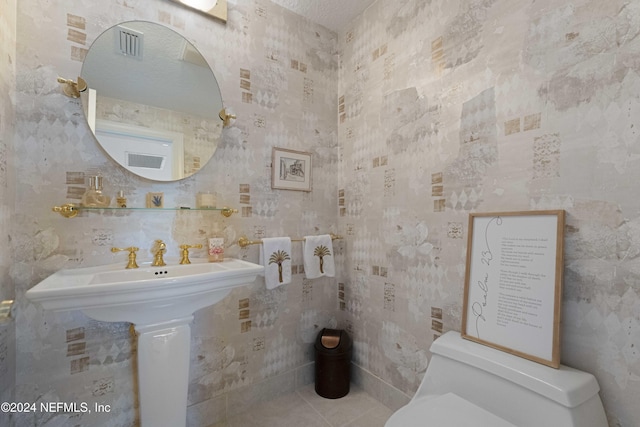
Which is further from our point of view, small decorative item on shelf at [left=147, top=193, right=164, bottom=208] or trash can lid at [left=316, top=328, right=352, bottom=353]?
trash can lid at [left=316, top=328, right=352, bottom=353]

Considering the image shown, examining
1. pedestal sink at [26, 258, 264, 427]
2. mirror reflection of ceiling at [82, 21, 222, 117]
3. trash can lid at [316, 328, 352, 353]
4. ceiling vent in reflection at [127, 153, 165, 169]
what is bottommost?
trash can lid at [316, 328, 352, 353]

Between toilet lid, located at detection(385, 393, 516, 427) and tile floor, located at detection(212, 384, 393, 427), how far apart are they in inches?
26.9

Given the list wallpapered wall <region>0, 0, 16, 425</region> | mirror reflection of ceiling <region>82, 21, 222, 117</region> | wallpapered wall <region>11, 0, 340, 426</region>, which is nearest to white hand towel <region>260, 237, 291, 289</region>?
wallpapered wall <region>11, 0, 340, 426</region>

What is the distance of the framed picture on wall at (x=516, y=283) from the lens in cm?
98

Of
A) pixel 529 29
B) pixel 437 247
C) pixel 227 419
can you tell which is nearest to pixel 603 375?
pixel 437 247

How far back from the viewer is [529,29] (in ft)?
3.59

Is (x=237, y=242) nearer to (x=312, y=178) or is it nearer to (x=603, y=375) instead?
(x=312, y=178)

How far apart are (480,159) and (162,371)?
5.24 feet

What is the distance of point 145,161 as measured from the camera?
4.45ft

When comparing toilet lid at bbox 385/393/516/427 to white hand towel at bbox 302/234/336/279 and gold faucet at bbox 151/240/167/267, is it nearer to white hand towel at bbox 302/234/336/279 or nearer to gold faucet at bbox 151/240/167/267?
white hand towel at bbox 302/234/336/279

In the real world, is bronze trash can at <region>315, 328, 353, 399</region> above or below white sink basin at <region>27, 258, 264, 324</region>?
below

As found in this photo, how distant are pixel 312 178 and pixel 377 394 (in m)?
1.42

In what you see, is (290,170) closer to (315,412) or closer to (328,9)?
(328,9)

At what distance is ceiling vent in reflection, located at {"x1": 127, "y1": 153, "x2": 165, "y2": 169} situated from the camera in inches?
52.1
